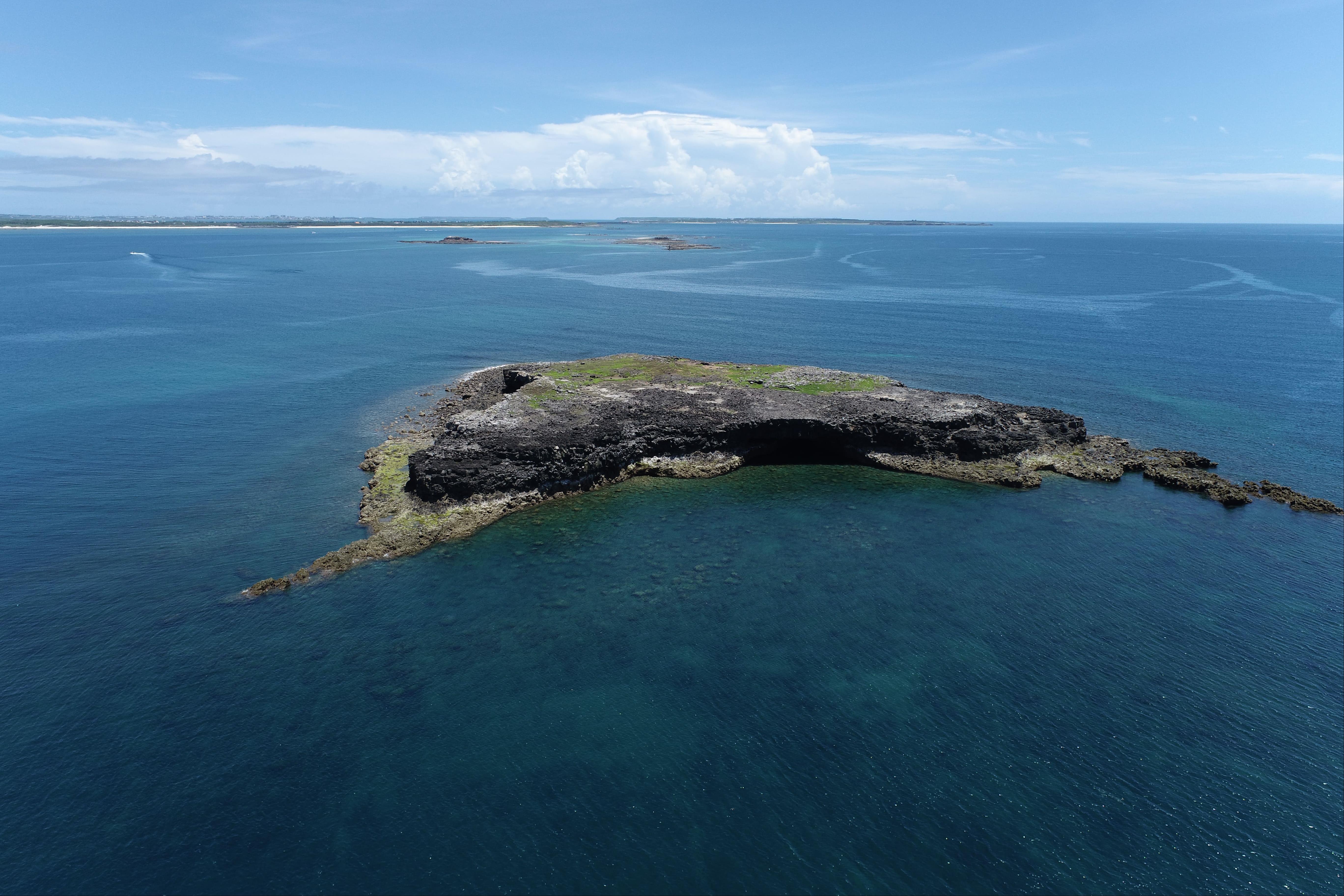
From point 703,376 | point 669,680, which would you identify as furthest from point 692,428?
point 669,680

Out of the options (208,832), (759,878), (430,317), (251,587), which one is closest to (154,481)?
(251,587)

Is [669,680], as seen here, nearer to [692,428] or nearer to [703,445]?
[703,445]

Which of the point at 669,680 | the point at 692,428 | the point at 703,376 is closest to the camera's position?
the point at 669,680

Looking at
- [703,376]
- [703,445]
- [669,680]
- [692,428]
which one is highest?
[703,376]

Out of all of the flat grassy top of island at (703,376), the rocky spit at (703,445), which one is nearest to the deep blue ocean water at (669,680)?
the rocky spit at (703,445)

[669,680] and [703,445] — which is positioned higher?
[703,445]

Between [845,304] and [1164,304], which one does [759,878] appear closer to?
[845,304]
